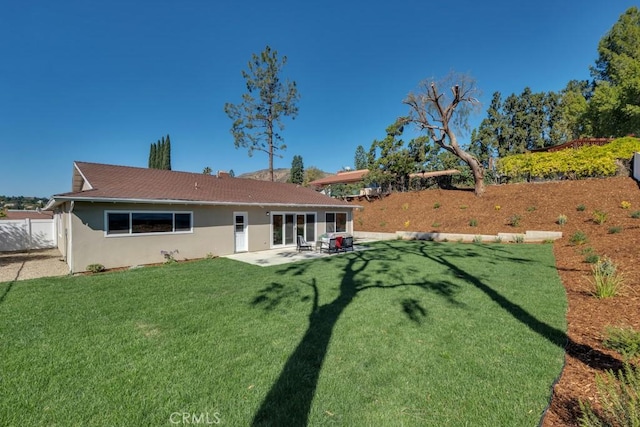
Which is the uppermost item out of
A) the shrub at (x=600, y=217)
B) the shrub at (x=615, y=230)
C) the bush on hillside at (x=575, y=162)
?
the bush on hillside at (x=575, y=162)

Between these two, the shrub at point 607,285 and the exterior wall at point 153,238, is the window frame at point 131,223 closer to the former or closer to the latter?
the exterior wall at point 153,238

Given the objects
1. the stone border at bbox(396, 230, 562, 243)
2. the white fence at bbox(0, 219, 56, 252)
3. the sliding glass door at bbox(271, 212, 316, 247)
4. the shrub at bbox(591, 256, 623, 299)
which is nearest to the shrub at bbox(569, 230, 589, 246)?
the stone border at bbox(396, 230, 562, 243)

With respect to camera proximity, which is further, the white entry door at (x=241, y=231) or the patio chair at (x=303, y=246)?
the patio chair at (x=303, y=246)

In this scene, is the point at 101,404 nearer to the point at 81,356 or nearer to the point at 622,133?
the point at 81,356

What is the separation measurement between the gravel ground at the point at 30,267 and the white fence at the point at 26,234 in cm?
285

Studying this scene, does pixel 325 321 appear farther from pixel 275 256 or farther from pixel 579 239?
pixel 579 239

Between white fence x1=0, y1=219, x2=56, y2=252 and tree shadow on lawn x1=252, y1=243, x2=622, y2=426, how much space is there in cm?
1633

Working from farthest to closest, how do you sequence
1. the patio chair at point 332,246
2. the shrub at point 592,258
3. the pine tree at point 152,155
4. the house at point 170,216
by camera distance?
the pine tree at point 152,155 → the patio chair at point 332,246 → the house at point 170,216 → the shrub at point 592,258

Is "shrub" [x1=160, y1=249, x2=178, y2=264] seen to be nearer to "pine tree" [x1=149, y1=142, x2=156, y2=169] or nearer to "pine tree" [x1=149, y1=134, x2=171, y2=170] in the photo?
"pine tree" [x1=149, y1=134, x2=171, y2=170]

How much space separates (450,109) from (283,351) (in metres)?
22.8

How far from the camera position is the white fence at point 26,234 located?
602 inches

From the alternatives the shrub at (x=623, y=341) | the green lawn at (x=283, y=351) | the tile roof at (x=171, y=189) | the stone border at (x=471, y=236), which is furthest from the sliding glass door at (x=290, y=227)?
the shrub at (x=623, y=341)

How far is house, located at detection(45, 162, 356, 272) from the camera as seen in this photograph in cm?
1002

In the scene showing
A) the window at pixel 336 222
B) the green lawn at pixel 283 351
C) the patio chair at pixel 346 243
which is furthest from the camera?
the window at pixel 336 222
